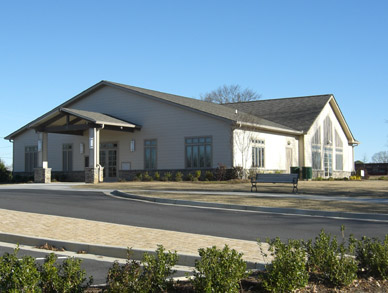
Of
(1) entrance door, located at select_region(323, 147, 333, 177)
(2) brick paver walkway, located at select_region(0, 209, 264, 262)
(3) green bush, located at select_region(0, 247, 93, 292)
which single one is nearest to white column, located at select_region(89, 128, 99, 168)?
(2) brick paver walkway, located at select_region(0, 209, 264, 262)

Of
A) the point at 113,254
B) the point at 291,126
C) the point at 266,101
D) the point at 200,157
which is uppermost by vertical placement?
the point at 266,101

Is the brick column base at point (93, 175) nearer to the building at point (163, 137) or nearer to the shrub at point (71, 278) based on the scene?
the building at point (163, 137)

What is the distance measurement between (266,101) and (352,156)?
35.4 ft

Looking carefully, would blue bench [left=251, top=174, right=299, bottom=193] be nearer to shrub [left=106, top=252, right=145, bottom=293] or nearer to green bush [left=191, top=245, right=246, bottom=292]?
green bush [left=191, top=245, right=246, bottom=292]

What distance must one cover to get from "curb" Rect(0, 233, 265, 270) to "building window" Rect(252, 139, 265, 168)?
23.7m

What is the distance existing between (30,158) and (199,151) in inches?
658

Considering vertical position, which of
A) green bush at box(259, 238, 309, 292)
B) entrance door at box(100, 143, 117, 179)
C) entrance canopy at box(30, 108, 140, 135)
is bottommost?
green bush at box(259, 238, 309, 292)

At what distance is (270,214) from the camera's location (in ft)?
47.1

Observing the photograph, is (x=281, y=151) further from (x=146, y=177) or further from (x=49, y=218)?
(x=49, y=218)

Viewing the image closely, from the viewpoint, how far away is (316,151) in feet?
130

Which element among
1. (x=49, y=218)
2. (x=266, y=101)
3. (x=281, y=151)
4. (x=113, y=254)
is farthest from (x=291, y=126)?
(x=113, y=254)

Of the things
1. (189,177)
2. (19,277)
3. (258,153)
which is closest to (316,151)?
(258,153)

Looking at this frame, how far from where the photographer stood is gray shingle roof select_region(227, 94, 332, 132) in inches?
1516

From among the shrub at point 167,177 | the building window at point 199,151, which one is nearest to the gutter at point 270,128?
the building window at point 199,151
